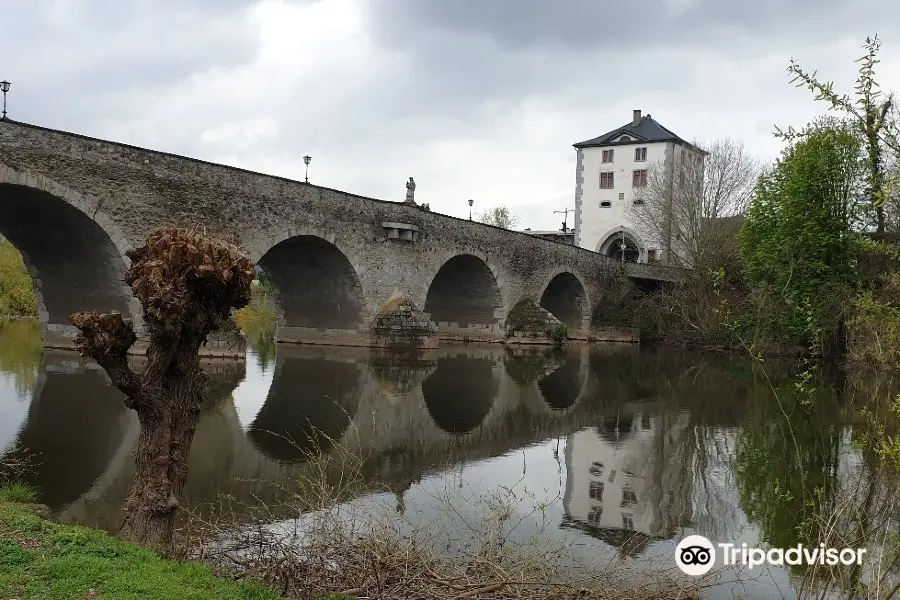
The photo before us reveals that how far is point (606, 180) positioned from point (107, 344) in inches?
1587

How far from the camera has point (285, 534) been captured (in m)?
5.34

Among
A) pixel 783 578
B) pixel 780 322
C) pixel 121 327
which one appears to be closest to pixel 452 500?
pixel 783 578

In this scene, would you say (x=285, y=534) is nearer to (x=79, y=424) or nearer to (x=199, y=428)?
(x=199, y=428)

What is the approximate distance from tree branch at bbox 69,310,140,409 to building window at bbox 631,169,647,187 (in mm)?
38830

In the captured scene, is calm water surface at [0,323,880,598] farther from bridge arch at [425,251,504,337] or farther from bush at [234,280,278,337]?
bush at [234,280,278,337]

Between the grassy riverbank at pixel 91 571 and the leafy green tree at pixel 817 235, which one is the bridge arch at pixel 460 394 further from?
the leafy green tree at pixel 817 235

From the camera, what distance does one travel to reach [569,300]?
3384 cm

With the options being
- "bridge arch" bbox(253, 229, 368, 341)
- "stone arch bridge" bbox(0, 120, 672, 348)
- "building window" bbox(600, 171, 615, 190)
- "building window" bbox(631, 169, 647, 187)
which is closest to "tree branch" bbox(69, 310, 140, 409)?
"stone arch bridge" bbox(0, 120, 672, 348)

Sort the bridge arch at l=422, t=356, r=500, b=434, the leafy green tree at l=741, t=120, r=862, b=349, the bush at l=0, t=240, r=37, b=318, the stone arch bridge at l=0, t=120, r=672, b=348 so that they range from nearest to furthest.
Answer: the bridge arch at l=422, t=356, r=500, b=434 → the stone arch bridge at l=0, t=120, r=672, b=348 → the leafy green tree at l=741, t=120, r=862, b=349 → the bush at l=0, t=240, r=37, b=318

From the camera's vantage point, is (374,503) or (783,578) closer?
(783,578)

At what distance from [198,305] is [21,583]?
1.87 m

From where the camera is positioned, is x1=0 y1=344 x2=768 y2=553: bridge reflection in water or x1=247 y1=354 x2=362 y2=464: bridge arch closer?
x1=0 y1=344 x2=768 y2=553: bridge reflection in water

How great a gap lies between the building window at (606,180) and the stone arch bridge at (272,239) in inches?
537

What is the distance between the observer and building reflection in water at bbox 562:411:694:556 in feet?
20.6
